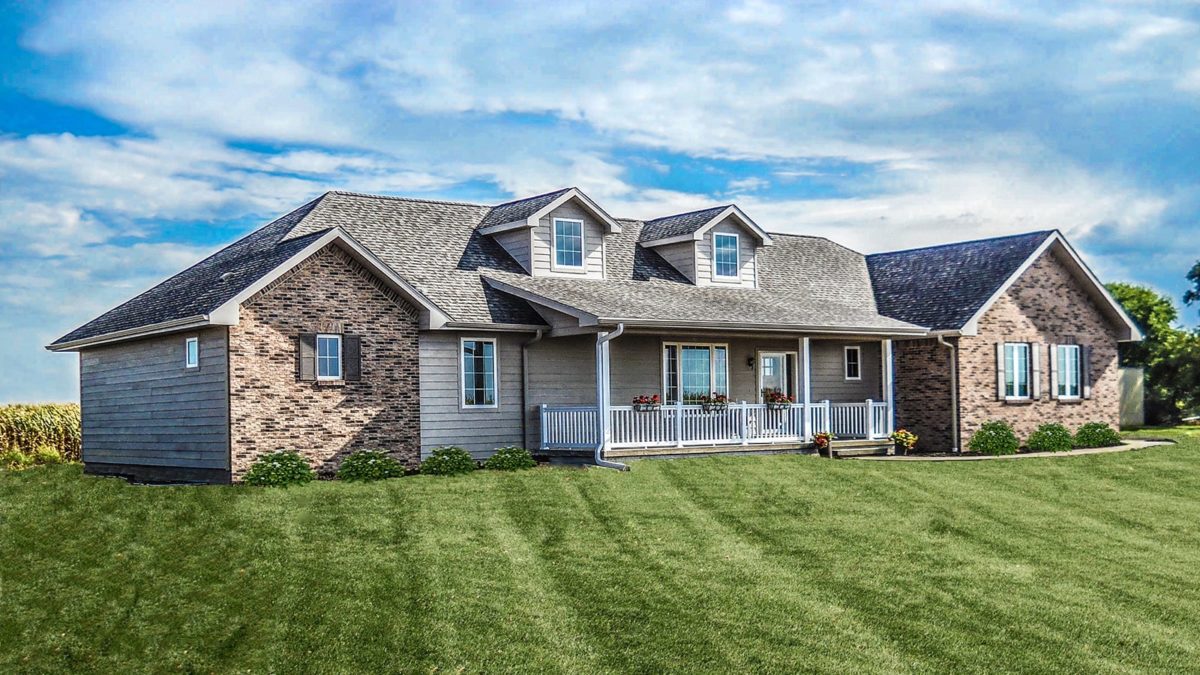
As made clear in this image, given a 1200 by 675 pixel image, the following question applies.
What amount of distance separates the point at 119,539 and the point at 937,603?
11710mm

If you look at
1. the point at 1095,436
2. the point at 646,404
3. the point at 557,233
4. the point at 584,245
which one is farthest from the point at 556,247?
the point at 1095,436

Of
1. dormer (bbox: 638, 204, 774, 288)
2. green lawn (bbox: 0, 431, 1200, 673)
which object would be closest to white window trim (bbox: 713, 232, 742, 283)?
dormer (bbox: 638, 204, 774, 288)

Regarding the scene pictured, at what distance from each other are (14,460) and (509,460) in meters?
15.3

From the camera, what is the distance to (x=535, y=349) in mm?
26203

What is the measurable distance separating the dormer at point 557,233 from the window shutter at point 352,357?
5.23m

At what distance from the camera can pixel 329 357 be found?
77.5 ft

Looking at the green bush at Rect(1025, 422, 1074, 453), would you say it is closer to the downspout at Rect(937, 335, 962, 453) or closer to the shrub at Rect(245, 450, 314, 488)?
the downspout at Rect(937, 335, 962, 453)

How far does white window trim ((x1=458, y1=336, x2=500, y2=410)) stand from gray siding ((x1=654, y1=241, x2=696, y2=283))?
21.2 ft

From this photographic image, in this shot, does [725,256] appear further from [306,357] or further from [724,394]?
[306,357]

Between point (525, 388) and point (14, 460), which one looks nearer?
point (525, 388)

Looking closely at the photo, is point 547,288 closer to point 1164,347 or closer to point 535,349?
point 535,349

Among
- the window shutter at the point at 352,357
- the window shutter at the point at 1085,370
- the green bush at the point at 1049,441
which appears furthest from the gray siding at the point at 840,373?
the window shutter at the point at 352,357

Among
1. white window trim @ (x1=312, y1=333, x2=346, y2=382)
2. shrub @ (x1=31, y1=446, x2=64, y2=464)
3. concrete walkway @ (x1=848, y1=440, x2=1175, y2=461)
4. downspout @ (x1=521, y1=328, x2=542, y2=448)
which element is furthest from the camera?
shrub @ (x1=31, y1=446, x2=64, y2=464)

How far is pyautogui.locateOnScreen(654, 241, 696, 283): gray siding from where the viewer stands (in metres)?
30.2
